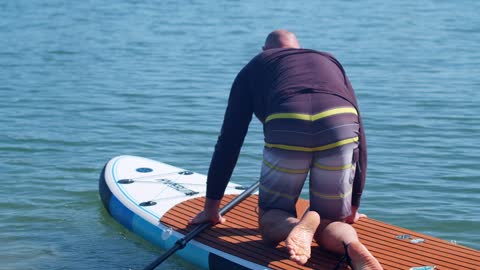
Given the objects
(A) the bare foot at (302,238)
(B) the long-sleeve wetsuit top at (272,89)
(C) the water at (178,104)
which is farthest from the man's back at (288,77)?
(C) the water at (178,104)

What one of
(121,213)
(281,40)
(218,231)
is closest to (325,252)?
(218,231)

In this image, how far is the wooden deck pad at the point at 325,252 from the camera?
16.1 feet

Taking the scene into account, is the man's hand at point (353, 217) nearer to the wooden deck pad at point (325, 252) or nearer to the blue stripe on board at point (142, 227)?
the wooden deck pad at point (325, 252)

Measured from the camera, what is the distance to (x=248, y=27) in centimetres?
1844

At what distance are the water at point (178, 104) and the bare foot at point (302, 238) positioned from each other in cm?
146

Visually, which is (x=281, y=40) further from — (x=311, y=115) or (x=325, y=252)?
(x=325, y=252)

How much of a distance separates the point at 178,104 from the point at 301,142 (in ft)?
22.6

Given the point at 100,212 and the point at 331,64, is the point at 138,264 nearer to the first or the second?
the point at 100,212

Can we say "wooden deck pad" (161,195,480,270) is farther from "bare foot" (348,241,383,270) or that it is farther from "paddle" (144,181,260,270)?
"bare foot" (348,241,383,270)

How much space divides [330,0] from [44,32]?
27.5 ft

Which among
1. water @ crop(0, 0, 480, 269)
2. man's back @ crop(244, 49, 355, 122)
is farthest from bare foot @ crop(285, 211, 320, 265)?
water @ crop(0, 0, 480, 269)

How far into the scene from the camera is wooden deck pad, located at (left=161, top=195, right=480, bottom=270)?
4.91 m

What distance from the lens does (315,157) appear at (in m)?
4.79

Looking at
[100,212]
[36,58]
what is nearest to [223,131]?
[100,212]
